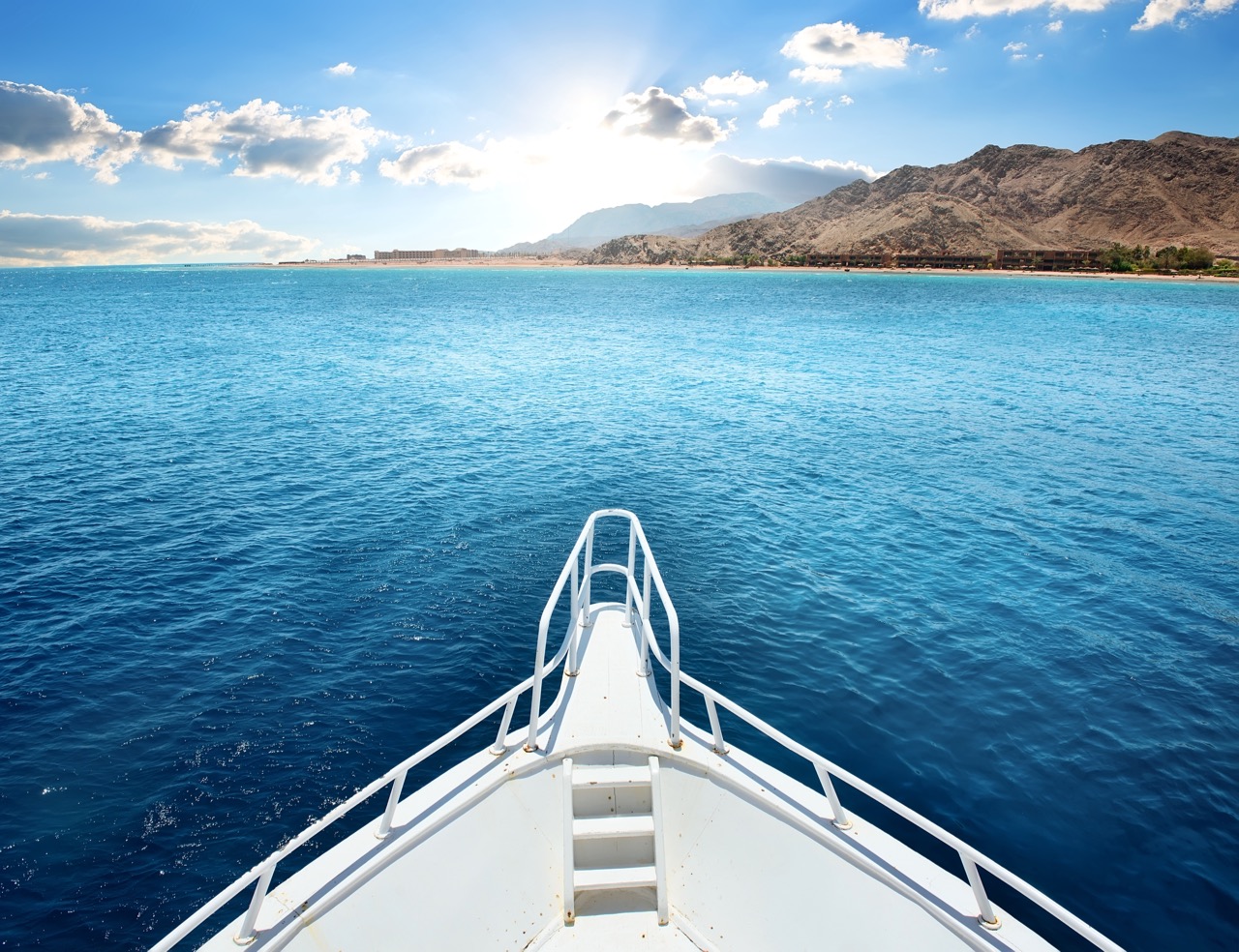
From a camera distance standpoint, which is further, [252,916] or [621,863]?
[621,863]

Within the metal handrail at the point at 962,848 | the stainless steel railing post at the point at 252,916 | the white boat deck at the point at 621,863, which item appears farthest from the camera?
the white boat deck at the point at 621,863

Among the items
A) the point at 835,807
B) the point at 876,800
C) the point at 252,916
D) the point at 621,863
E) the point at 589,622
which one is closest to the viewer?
the point at 252,916

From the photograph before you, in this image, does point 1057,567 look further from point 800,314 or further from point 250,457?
point 800,314

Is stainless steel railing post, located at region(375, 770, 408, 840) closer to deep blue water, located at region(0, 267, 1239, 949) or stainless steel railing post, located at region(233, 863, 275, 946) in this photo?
stainless steel railing post, located at region(233, 863, 275, 946)

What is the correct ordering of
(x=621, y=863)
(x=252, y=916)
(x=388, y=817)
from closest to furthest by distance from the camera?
(x=252, y=916) < (x=388, y=817) < (x=621, y=863)

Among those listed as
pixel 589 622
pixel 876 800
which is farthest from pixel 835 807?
pixel 589 622

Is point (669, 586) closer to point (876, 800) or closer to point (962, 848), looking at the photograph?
point (876, 800)

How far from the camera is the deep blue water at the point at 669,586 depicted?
1101 cm

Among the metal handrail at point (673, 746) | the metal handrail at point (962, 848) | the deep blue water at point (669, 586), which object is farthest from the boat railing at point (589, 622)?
the deep blue water at point (669, 586)

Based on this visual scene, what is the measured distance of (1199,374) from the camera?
2135 inches

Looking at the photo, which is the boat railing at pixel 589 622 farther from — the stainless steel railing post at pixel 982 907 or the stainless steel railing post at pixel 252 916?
the stainless steel railing post at pixel 982 907

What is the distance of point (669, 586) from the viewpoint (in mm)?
19219

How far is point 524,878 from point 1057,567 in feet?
64.0

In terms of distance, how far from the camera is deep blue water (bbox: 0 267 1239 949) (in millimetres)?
11008
